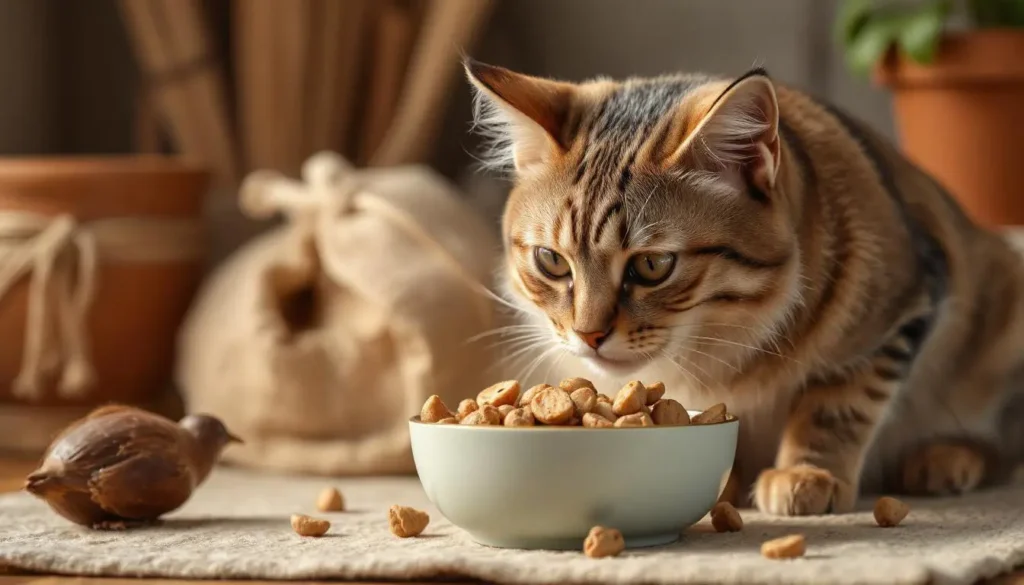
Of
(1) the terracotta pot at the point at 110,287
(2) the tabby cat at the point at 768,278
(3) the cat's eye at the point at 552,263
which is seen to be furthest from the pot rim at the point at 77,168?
(3) the cat's eye at the point at 552,263

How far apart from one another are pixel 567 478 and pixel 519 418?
0.24 feet

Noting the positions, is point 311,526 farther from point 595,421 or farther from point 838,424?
point 838,424

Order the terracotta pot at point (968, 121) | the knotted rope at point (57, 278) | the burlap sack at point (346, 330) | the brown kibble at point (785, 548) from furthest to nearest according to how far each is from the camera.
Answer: the terracotta pot at point (968, 121) < the knotted rope at point (57, 278) < the burlap sack at point (346, 330) < the brown kibble at point (785, 548)

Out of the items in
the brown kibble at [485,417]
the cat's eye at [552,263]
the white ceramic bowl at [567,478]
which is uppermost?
the cat's eye at [552,263]

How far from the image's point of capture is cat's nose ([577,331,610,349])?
127 centimetres

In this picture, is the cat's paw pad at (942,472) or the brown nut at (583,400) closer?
the brown nut at (583,400)

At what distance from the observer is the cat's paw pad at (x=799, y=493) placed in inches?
54.9

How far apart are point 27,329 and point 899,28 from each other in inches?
62.0

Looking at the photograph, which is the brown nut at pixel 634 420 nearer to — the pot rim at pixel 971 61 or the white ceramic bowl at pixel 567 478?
the white ceramic bowl at pixel 567 478

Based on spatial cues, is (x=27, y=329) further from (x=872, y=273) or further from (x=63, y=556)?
(x=872, y=273)

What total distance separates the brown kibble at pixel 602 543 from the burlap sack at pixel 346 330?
2.71 ft

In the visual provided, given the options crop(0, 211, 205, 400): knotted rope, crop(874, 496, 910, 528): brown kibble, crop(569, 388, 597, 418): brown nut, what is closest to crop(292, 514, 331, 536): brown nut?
crop(569, 388, 597, 418): brown nut

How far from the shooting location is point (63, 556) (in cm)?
117

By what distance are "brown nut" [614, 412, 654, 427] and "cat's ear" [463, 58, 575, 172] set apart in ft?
1.12
